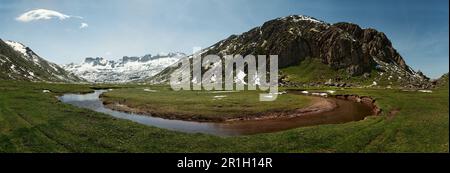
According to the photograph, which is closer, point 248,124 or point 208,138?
point 208,138

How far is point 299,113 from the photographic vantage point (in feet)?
250

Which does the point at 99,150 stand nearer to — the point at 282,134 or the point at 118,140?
the point at 118,140

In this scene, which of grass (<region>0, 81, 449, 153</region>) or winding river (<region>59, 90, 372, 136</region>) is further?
winding river (<region>59, 90, 372, 136</region>)

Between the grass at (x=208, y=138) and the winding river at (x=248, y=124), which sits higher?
the grass at (x=208, y=138)

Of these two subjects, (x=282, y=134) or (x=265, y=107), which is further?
(x=265, y=107)

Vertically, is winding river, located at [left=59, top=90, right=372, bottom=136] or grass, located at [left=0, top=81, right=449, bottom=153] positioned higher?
grass, located at [left=0, top=81, right=449, bottom=153]

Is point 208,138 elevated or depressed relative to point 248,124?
elevated

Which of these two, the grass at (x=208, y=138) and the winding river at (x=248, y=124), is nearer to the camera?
the grass at (x=208, y=138)
